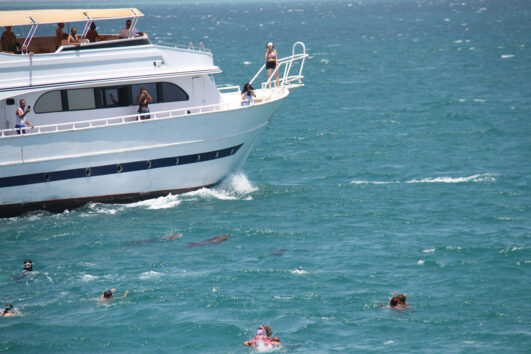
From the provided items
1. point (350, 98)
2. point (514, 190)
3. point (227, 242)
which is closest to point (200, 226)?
point (227, 242)

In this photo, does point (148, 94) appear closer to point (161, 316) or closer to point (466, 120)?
point (161, 316)

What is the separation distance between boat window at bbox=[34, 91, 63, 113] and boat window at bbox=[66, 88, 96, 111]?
45cm

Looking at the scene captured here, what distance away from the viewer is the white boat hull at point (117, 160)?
31.7m

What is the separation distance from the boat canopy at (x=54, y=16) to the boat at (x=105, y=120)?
0.14 ft

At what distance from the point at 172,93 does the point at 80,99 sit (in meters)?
3.93

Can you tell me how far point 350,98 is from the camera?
220 ft

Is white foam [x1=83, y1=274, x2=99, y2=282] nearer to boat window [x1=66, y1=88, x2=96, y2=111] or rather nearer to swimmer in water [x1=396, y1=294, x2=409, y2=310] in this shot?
boat window [x1=66, y1=88, x2=96, y2=111]

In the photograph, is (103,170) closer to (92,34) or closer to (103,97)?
(103,97)

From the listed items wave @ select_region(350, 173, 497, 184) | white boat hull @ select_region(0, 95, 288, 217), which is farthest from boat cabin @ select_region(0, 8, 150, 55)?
wave @ select_region(350, 173, 497, 184)

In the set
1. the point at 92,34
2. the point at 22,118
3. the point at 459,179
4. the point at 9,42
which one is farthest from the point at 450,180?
the point at 9,42

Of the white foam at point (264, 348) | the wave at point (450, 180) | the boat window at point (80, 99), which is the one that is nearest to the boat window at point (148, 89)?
the boat window at point (80, 99)

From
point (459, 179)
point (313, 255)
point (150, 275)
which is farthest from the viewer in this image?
point (459, 179)

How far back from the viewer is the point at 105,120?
32.8 m

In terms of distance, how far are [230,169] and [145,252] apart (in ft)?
24.9
